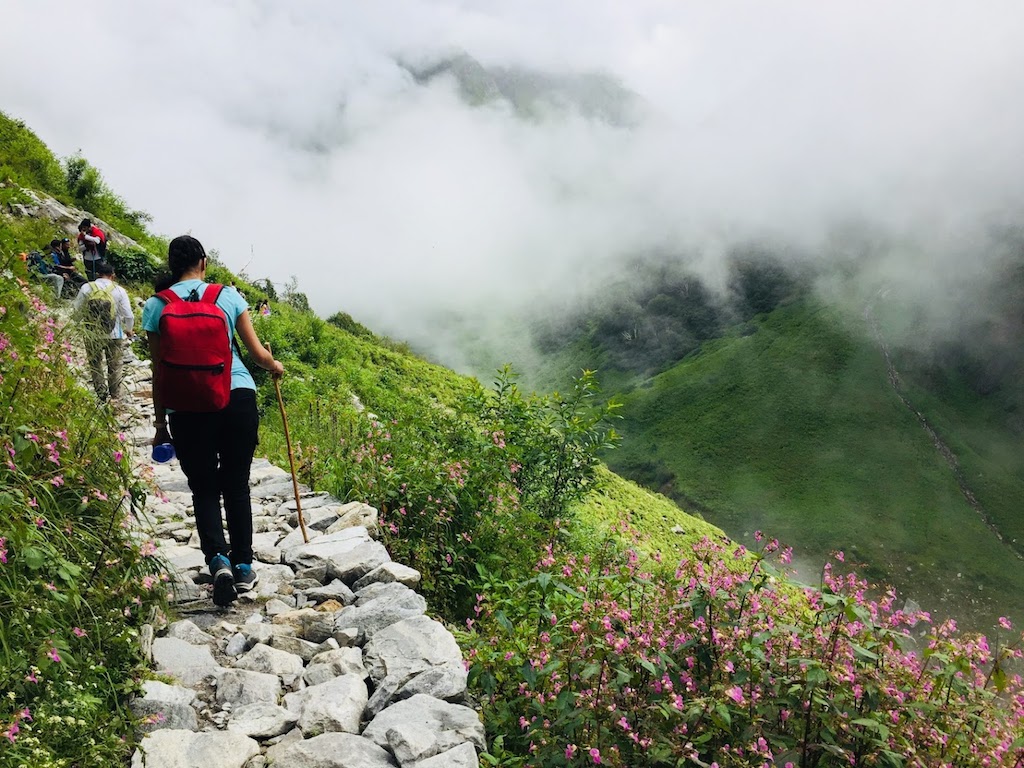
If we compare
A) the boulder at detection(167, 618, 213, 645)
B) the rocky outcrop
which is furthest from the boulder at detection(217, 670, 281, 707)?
the rocky outcrop

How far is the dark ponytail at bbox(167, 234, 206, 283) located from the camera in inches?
212

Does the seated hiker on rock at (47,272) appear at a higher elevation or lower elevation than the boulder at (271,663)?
higher

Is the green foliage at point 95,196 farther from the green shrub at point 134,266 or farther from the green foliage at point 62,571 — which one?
the green foliage at point 62,571

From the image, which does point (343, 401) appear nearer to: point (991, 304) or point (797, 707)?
point (797, 707)

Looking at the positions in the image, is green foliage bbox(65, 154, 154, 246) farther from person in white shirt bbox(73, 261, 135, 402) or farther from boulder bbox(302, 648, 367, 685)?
boulder bbox(302, 648, 367, 685)

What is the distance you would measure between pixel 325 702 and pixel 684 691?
227 cm

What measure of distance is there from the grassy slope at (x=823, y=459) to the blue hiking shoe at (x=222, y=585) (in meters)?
134

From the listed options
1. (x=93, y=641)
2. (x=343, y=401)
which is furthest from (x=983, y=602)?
(x=93, y=641)

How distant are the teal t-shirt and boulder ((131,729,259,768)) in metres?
2.48

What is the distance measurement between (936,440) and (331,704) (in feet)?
605

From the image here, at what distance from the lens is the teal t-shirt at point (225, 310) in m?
5.11

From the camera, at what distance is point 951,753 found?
3537 millimetres

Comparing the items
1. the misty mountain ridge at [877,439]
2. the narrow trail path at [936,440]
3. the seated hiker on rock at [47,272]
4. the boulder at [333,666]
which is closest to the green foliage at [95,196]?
the seated hiker on rock at [47,272]

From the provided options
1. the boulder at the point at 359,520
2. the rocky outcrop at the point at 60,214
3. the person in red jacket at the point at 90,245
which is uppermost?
the rocky outcrop at the point at 60,214
